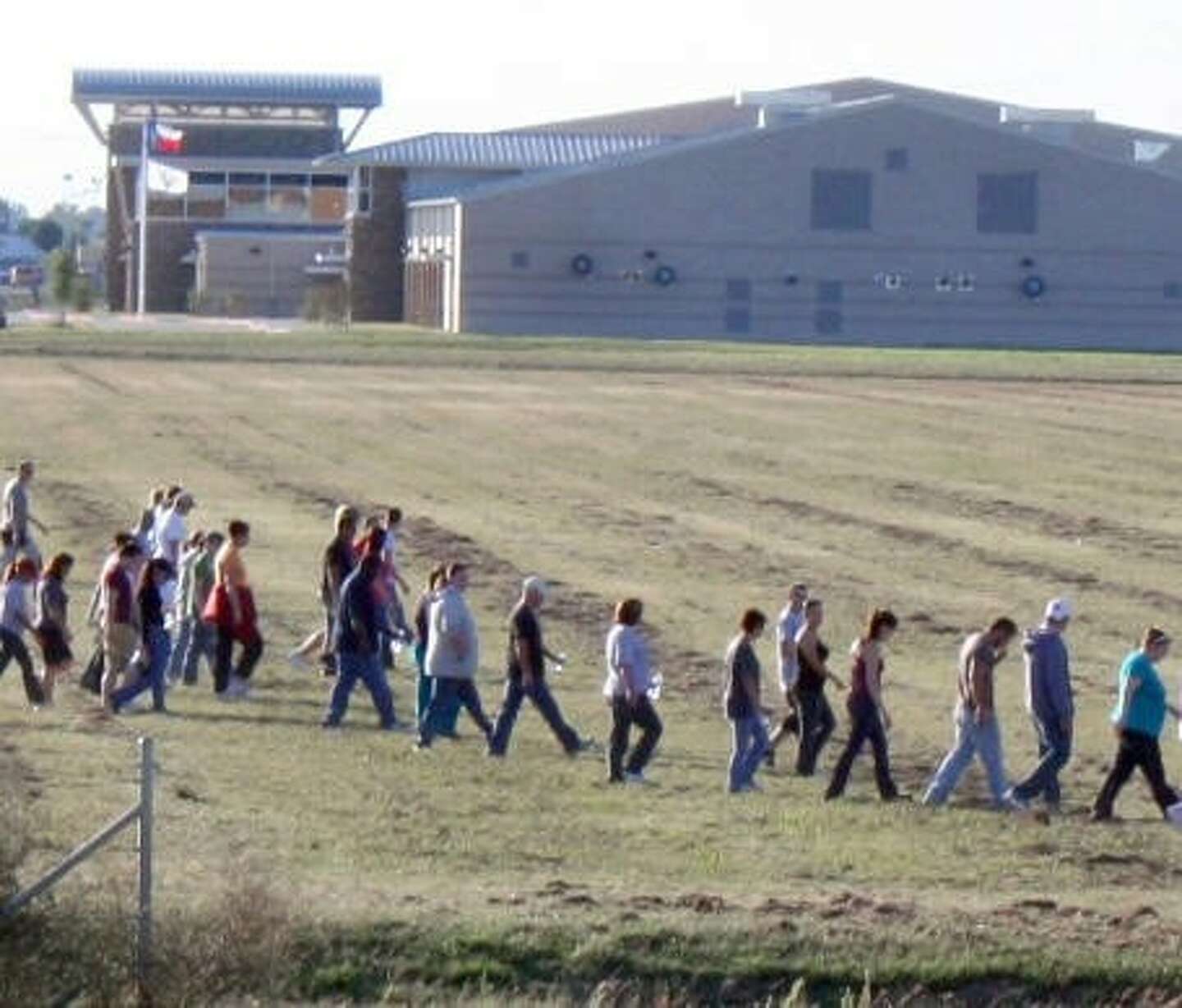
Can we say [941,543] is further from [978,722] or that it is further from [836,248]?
[836,248]

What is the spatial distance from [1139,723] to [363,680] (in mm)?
6712

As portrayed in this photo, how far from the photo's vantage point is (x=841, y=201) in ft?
384

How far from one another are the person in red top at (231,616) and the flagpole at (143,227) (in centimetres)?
11944

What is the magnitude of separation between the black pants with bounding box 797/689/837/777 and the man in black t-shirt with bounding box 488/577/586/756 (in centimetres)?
180

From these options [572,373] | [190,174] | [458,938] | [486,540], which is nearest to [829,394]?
[572,373]

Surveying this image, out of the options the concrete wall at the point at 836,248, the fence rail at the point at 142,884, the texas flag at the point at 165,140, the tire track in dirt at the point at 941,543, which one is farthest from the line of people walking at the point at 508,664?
the texas flag at the point at 165,140

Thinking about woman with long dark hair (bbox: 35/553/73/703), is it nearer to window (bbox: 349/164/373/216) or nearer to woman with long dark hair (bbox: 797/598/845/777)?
woman with long dark hair (bbox: 797/598/845/777)

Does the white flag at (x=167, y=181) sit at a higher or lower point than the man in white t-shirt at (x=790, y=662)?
higher

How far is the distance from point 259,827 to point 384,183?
11229cm

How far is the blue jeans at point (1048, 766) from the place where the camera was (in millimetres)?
22781

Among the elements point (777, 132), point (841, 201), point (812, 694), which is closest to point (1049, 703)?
point (812, 694)

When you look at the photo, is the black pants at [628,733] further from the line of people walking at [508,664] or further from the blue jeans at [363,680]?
the blue jeans at [363,680]

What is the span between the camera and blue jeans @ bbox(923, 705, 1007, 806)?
22.8 meters

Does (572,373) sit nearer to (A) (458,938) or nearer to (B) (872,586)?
(B) (872,586)
